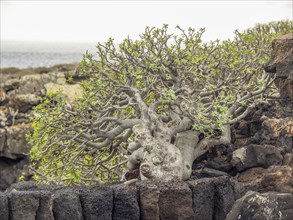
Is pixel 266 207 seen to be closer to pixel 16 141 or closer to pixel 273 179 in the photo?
pixel 273 179

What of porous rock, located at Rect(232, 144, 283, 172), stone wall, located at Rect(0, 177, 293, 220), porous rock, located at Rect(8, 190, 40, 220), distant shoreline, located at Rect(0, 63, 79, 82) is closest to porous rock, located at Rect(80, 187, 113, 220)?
stone wall, located at Rect(0, 177, 293, 220)

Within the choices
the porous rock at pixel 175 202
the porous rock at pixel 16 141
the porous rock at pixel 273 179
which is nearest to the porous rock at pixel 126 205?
the porous rock at pixel 175 202

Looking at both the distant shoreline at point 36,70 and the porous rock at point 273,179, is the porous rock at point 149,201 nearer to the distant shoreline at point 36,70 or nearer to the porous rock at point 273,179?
the porous rock at point 273,179

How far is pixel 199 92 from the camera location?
1766cm

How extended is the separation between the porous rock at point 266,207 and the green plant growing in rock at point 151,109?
2.81 meters

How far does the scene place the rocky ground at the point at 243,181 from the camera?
1223 cm

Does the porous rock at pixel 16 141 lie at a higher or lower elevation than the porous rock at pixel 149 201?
lower

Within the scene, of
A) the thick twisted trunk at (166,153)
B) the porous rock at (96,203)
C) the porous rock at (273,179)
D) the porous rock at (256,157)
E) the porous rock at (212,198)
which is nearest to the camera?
the porous rock at (96,203)

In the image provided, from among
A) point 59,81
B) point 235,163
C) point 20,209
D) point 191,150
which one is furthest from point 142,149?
point 59,81

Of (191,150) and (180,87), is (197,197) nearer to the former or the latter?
(191,150)

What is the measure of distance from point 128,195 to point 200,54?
23.3 feet

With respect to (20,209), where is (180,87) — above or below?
above

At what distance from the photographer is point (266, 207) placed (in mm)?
11867

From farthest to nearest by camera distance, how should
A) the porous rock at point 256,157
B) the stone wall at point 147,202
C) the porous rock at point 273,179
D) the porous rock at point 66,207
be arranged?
the porous rock at point 256,157
the porous rock at point 273,179
the porous rock at point 66,207
the stone wall at point 147,202
